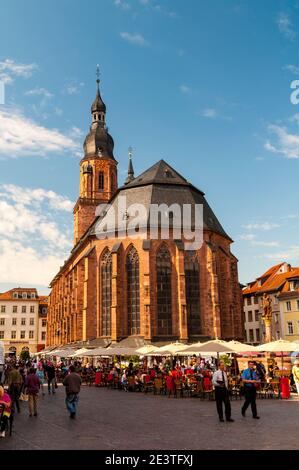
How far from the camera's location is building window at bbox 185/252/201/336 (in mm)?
41500

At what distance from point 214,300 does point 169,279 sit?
4.27 metres

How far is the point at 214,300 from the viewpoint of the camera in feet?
136

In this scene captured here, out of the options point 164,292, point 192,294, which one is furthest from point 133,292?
point 192,294

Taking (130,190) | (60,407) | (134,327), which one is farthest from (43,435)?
(130,190)

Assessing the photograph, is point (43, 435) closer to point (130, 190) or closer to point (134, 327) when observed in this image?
point (134, 327)

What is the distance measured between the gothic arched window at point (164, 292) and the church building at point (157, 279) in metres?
0.08

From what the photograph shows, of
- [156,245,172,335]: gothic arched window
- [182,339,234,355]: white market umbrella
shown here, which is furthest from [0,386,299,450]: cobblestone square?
[156,245,172,335]: gothic arched window

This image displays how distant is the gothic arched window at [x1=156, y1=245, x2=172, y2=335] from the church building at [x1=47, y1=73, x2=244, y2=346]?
3.3 inches

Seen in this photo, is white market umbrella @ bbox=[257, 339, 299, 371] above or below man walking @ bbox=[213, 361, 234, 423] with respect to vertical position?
above

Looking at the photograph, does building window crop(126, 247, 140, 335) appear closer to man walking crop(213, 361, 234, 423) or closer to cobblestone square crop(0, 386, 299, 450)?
cobblestone square crop(0, 386, 299, 450)

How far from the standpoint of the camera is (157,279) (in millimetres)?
41375

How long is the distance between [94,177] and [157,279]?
1238 inches
